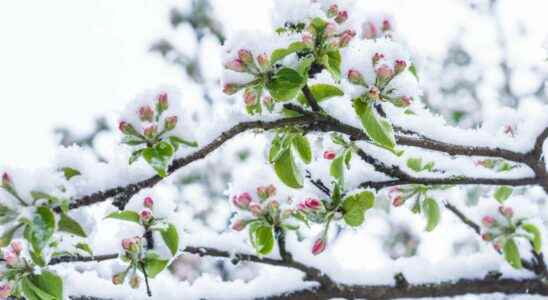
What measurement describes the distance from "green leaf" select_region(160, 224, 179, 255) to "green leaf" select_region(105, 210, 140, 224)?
0.24ft

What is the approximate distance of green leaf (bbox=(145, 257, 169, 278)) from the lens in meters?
1.65

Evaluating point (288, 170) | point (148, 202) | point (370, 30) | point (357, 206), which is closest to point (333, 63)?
point (288, 170)

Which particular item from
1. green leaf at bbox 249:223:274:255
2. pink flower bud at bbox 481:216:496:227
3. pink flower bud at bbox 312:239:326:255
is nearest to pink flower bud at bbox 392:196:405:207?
pink flower bud at bbox 481:216:496:227

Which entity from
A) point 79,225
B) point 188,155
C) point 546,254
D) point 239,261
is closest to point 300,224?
point 239,261

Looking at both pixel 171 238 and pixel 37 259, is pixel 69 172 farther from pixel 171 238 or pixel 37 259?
pixel 171 238

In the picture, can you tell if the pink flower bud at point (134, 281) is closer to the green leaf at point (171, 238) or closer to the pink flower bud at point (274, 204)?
the green leaf at point (171, 238)

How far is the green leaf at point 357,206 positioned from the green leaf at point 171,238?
1.41 feet

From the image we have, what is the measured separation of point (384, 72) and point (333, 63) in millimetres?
115

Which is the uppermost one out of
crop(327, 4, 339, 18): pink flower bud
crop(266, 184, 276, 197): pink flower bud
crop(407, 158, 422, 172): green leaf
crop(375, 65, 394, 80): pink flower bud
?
crop(327, 4, 339, 18): pink flower bud

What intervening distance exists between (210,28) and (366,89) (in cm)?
425

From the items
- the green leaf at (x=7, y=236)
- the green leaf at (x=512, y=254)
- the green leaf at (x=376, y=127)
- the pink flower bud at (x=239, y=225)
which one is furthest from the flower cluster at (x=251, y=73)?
the green leaf at (x=512, y=254)

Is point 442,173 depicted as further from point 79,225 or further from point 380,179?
point 79,225

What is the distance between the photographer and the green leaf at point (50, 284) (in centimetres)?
155

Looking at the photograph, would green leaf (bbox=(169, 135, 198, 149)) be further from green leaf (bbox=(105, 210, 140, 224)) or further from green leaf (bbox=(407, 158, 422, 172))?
green leaf (bbox=(407, 158, 422, 172))
